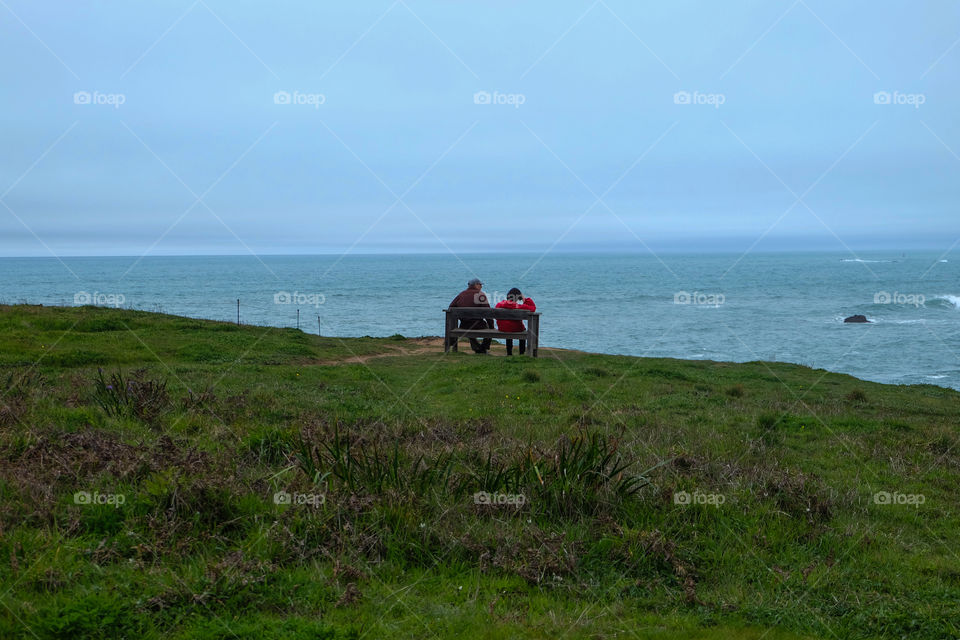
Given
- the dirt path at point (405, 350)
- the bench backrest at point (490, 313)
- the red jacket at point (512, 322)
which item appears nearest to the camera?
the dirt path at point (405, 350)

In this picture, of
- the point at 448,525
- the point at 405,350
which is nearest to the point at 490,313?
the point at 405,350

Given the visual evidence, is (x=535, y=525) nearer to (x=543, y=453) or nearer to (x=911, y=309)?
(x=543, y=453)

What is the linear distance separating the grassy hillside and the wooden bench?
850 centimetres

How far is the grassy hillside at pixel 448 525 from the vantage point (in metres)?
4.21

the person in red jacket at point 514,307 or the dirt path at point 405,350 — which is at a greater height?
the person in red jacket at point 514,307

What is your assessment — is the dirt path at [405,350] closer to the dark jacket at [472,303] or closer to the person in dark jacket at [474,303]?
the person in dark jacket at [474,303]

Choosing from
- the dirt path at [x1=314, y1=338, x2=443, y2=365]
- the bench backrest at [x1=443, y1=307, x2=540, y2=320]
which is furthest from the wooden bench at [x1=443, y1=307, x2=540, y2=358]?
the dirt path at [x1=314, y1=338, x2=443, y2=365]

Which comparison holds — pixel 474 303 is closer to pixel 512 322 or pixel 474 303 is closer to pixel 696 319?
pixel 512 322

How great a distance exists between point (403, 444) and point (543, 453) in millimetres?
1710

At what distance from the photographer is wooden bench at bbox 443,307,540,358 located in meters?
18.2

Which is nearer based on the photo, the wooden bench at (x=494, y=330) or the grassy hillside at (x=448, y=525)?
the grassy hillside at (x=448, y=525)

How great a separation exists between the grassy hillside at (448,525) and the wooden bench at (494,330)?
8500 mm

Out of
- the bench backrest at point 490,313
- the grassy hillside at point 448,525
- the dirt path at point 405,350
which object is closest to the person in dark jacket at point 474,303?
the bench backrest at point 490,313

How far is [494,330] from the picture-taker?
1884 cm
